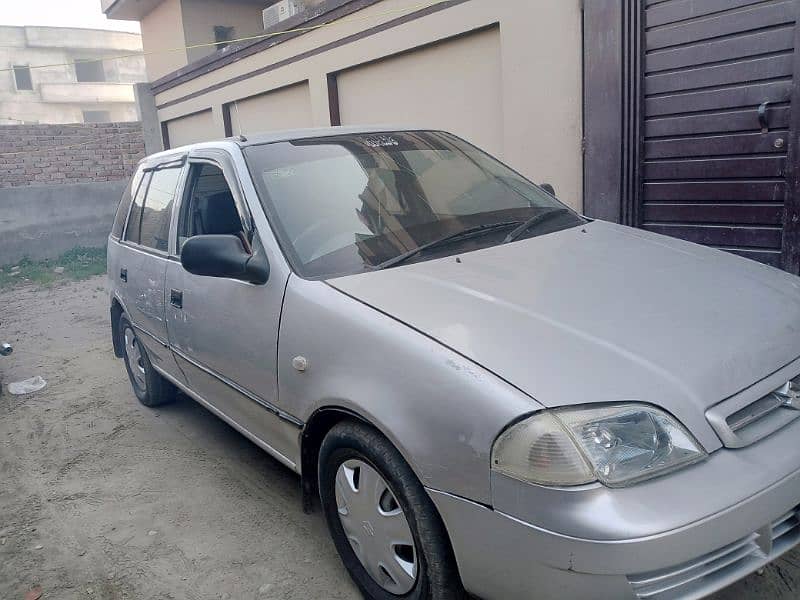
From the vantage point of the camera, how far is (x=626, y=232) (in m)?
3.29

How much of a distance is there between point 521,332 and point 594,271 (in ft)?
2.16

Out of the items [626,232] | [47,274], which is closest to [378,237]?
[626,232]

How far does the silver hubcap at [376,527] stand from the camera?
227 centimetres

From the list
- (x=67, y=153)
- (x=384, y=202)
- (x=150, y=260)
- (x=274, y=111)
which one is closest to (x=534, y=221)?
(x=384, y=202)

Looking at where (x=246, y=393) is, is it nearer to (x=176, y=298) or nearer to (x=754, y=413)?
(x=176, y=298)

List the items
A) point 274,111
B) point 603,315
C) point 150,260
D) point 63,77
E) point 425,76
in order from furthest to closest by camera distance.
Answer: point 63,77, point 274,111, point 425,76, point 150,260, point 603,315

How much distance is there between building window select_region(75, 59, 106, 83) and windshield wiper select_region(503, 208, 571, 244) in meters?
41.1

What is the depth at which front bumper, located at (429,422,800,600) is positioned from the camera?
1727mm

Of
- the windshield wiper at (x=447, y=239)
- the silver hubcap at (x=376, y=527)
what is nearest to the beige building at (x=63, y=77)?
the windshield wiper at (x=447, y=239)

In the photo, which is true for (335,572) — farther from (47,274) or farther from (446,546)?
(47,274)

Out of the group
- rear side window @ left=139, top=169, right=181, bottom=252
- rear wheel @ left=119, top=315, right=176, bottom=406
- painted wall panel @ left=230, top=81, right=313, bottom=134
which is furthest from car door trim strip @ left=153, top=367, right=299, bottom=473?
painted wall panel @ left=230, top=81, right=313, bottom=134

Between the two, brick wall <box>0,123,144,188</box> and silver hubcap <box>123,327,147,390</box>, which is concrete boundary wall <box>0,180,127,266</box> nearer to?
brick wall <box>0,123,144,188</box>

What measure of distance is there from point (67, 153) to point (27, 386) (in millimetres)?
8716

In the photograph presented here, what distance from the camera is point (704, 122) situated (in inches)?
192
